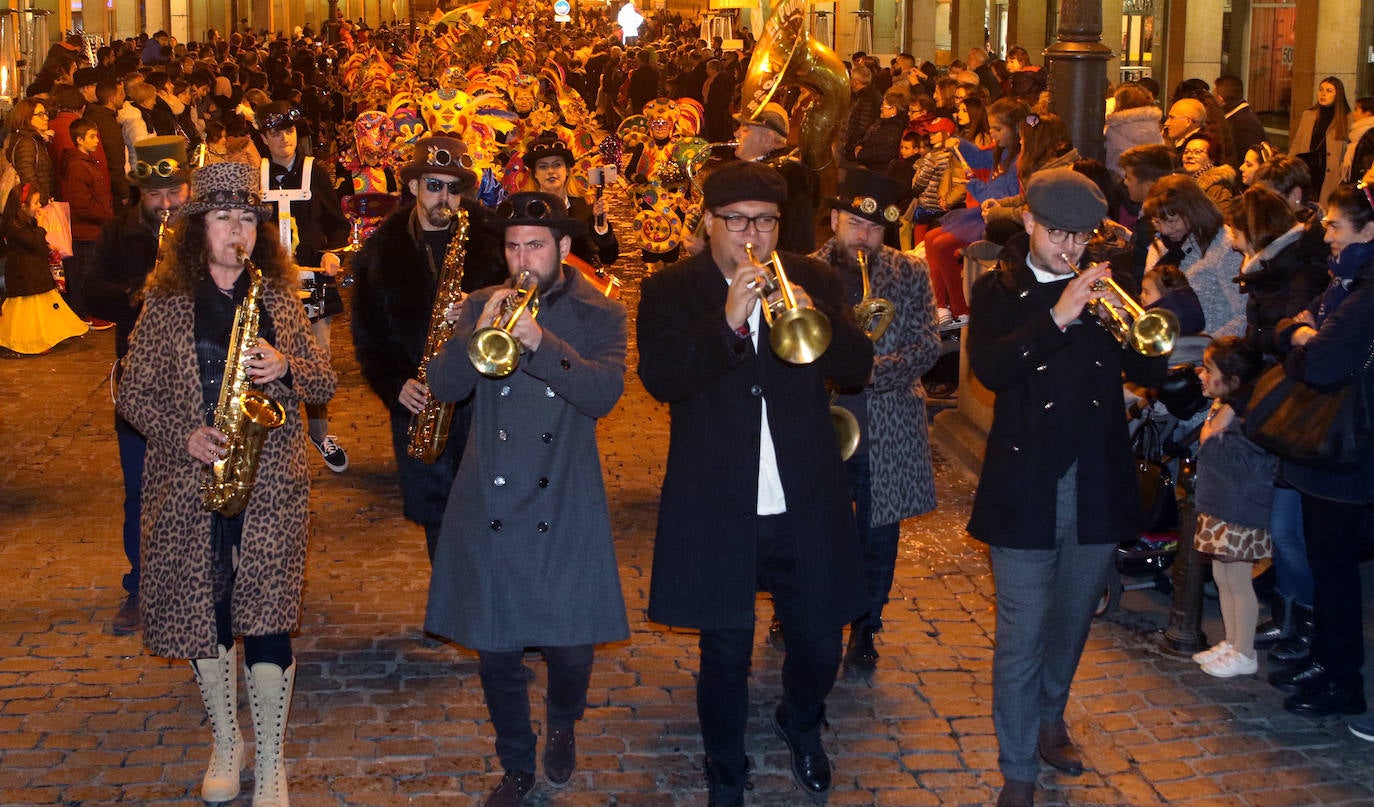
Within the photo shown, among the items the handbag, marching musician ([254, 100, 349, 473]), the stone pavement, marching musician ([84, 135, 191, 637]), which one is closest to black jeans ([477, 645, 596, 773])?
the stone pavement

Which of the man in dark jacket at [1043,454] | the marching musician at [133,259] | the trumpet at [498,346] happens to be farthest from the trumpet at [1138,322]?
the marching musician at [133,259]

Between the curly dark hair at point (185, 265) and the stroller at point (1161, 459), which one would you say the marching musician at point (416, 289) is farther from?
the stroller at point (1161, 459)

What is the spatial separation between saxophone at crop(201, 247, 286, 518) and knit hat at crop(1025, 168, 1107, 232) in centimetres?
245

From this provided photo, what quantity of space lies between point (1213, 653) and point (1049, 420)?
1.96 m

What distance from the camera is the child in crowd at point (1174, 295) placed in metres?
7.44

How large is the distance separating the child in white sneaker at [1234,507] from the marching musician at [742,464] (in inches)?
81.9

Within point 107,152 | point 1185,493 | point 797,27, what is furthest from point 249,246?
point 107,152

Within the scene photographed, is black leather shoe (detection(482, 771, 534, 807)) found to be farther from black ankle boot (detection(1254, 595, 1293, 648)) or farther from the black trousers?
black ankle boot (detection(1254, 595, 1293, 648))

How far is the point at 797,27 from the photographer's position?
1270cm

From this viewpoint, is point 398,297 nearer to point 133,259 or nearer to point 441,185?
point 441,185

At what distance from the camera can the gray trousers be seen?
5387 millimetres

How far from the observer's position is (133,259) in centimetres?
709

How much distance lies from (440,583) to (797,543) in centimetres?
113

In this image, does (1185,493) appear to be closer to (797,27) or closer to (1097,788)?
(1097,788)
